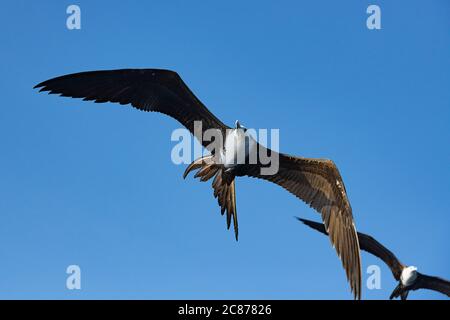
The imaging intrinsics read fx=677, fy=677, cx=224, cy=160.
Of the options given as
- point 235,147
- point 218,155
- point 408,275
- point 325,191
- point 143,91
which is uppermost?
point 143,91

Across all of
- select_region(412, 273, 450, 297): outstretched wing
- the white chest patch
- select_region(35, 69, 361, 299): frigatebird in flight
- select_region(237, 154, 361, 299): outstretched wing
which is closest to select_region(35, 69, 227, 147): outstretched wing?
select_region(35, 69, 361, 299): frigatebird in flight

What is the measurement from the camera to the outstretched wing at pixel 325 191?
44.9 feet

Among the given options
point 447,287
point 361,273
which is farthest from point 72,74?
point 447,287

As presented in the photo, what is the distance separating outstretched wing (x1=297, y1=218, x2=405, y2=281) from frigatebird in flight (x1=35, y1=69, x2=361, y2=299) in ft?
6.61

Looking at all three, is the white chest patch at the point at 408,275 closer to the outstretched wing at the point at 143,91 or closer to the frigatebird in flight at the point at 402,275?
the frigatebird in flight at the point at 402,275

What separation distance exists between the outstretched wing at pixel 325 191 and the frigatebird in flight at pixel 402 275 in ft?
10.3

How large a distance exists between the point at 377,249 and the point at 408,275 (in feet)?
4.29

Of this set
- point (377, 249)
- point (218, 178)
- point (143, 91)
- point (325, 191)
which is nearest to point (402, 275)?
point (377, 249)

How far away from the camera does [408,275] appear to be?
18.1 m

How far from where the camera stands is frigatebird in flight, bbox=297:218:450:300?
1731cm

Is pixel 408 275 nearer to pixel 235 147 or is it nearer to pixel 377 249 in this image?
pixel 377 249

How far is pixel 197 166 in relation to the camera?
13742mm
